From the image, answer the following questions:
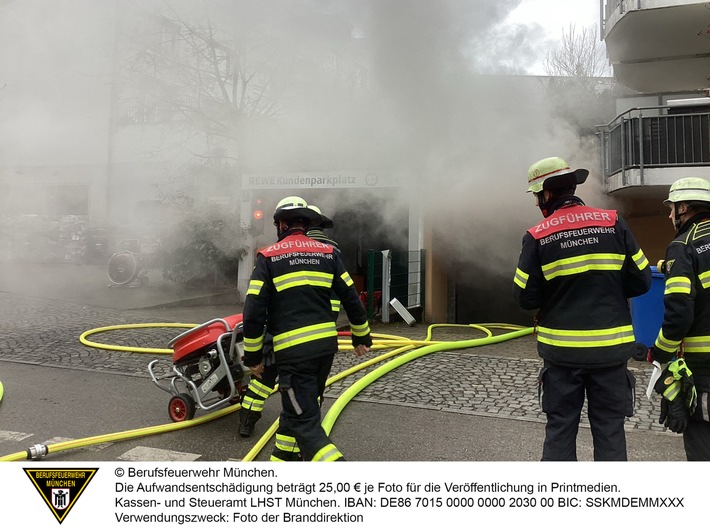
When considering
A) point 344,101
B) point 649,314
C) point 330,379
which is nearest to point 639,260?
point 330,379

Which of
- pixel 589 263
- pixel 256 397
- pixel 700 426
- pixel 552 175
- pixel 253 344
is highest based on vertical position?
pixel 552 175

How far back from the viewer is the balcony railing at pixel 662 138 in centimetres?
784

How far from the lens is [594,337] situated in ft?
8.04

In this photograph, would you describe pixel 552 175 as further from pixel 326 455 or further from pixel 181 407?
pixel 181 407

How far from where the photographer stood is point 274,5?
229 inches

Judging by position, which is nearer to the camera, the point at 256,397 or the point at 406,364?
the point at 256,397

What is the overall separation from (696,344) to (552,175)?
103cm

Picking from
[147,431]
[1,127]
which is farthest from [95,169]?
[147,431]

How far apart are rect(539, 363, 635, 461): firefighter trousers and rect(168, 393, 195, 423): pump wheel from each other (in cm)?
253

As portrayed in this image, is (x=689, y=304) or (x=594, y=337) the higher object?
(x=689, y=304)

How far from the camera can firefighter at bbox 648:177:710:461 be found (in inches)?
97.2
